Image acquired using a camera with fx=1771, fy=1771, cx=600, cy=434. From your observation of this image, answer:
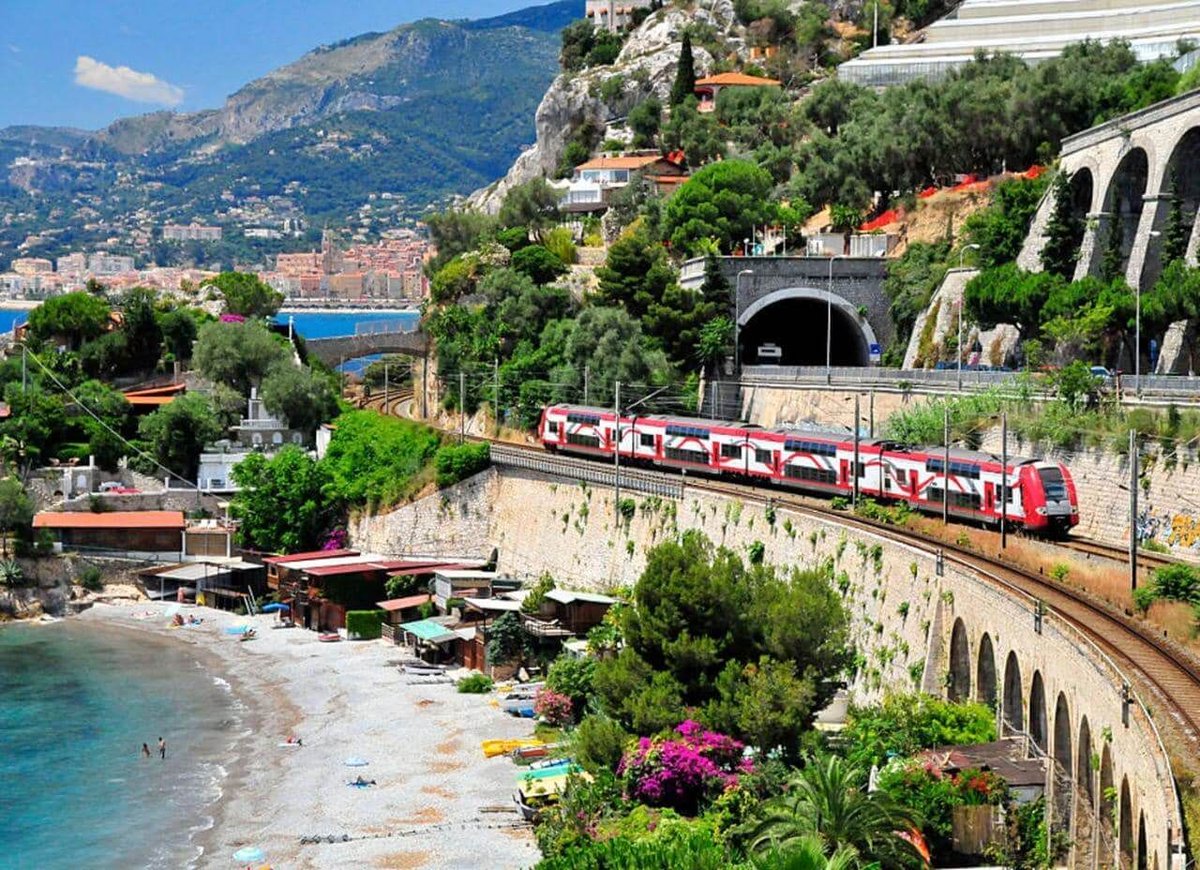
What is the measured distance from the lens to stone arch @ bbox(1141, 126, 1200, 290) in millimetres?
53312

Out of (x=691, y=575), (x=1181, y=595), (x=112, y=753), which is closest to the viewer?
(x=1181, y=595)

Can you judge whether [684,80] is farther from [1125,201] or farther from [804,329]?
[1125,201]

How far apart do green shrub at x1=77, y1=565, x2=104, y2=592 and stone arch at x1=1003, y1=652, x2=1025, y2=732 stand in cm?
4995

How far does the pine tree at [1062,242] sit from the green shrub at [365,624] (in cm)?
2626

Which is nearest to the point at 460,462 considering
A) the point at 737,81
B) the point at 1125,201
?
the point at 1125,201

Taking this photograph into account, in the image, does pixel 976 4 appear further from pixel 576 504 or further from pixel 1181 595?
pixel 1181 595

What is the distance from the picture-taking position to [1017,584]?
118 ft

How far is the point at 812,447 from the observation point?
53281 mm

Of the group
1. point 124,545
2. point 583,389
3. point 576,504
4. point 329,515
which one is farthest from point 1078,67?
point 124,545

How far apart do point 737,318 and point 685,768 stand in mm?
39695

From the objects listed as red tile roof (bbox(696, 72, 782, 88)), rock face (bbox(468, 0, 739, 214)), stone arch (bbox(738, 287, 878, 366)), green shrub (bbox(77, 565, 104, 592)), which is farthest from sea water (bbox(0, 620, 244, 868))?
rock face (bbox(468, 0, 739, 214))

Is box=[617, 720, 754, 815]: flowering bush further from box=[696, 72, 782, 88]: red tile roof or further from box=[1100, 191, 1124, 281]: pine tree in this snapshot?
box=[696, 72, 782, 88]: red tile roof

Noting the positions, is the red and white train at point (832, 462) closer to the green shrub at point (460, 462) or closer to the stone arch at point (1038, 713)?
the green shrub at point (460, 462)

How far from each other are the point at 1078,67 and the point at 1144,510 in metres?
40.9
